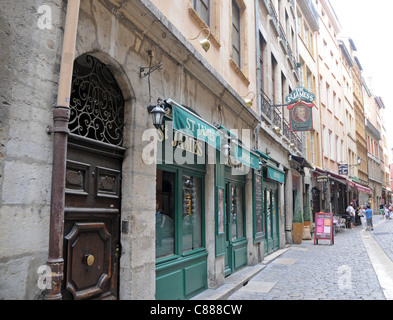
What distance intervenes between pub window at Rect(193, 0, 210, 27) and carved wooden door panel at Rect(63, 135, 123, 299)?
4092mm

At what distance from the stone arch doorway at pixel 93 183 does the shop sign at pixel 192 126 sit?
836mm

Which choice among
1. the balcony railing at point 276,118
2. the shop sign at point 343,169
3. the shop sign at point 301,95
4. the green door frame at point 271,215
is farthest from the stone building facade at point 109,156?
the shop sign at point 343,169

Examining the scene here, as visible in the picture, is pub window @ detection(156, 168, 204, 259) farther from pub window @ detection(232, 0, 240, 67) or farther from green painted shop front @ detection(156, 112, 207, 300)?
pub window @ detection(232, 0, 240, 67)

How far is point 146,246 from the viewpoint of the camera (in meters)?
4.57

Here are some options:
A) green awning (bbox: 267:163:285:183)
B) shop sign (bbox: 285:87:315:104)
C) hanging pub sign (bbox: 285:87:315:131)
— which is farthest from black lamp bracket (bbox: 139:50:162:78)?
hanging pub sign (bbox: 285:87:315:131)

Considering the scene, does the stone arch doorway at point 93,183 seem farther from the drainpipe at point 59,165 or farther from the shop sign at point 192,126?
the shop sign at point 192,126

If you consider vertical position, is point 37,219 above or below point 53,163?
below

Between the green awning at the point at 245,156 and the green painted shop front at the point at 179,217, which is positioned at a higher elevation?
the green awning at the point at 245,156

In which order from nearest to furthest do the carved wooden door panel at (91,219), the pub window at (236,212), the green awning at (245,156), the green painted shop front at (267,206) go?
the carved wooden door panel at (91,219), the green awning at (245,156), the pub window at (236,212), the green painted shop front at (267,206)

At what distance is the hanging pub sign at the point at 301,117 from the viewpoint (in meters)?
13.7

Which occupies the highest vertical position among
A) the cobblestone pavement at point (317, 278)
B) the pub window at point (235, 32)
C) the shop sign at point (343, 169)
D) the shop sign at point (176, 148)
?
the pub window at point (235, 32)
